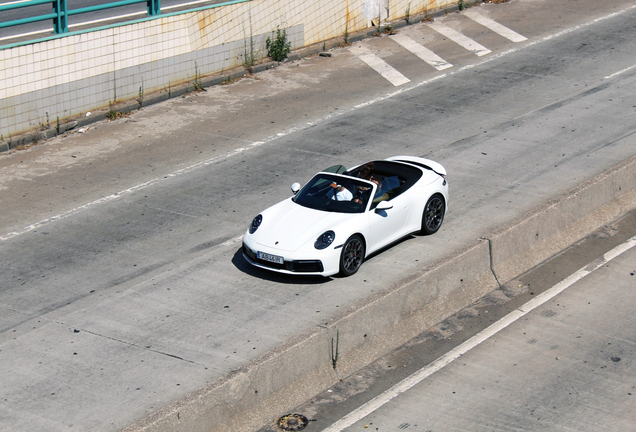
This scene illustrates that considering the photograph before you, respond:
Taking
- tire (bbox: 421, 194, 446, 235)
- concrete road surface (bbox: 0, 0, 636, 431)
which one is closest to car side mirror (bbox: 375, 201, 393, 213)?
concrete road surface (bbox: 0, 0, 636, 431)

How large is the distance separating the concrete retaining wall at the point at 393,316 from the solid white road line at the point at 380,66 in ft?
25.0

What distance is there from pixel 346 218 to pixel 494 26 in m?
15.0

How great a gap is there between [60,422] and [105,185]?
7122mm

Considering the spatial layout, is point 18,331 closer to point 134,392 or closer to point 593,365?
point 134,392

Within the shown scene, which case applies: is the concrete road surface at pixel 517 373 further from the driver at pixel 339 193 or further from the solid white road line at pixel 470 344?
the driver at pixel 339 193

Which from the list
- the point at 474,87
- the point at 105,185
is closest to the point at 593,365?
the point at 105,185

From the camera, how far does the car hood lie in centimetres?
1061

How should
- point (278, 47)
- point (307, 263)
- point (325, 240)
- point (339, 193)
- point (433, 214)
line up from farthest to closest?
point (278, 47)
point (433, 214)
point (339, 193)
point (325, 240)
point (307, 263)

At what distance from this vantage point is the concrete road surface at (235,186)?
29.7ft

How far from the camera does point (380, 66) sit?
20.9 m

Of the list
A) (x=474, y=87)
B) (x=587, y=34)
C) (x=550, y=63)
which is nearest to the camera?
(x=474, y=87)

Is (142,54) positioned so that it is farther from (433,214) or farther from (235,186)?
(433,214)

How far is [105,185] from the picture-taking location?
1437cm

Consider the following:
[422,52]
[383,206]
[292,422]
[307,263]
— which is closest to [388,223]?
[383,206]
